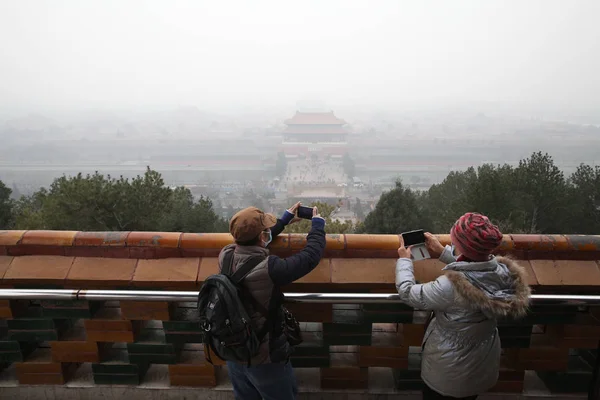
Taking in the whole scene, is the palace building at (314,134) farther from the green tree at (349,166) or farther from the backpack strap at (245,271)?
the backpack strap at (245,271)

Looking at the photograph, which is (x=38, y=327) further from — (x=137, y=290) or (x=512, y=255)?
(x=512, y=255)

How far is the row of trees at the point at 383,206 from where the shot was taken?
19812mm

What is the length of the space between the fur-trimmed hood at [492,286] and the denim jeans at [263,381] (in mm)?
875

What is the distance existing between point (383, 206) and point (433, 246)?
24.4 meters

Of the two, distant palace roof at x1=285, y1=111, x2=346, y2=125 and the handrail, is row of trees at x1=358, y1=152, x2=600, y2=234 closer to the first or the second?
the handrail

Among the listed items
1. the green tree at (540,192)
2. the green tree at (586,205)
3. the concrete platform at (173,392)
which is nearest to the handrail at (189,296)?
the concrete platform at (173,392)

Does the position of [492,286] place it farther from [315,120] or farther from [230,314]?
[315,120]

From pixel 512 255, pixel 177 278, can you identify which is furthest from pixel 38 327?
pixel 512 255

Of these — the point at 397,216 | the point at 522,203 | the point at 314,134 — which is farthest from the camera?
the point at 314,134

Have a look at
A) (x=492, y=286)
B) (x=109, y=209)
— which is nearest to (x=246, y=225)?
(x=492, y=286)

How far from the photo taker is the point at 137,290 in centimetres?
195

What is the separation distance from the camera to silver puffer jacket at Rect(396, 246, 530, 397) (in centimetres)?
149

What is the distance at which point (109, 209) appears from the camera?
66.4 feet

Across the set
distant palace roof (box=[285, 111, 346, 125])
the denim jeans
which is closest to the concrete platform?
the denim jeans
